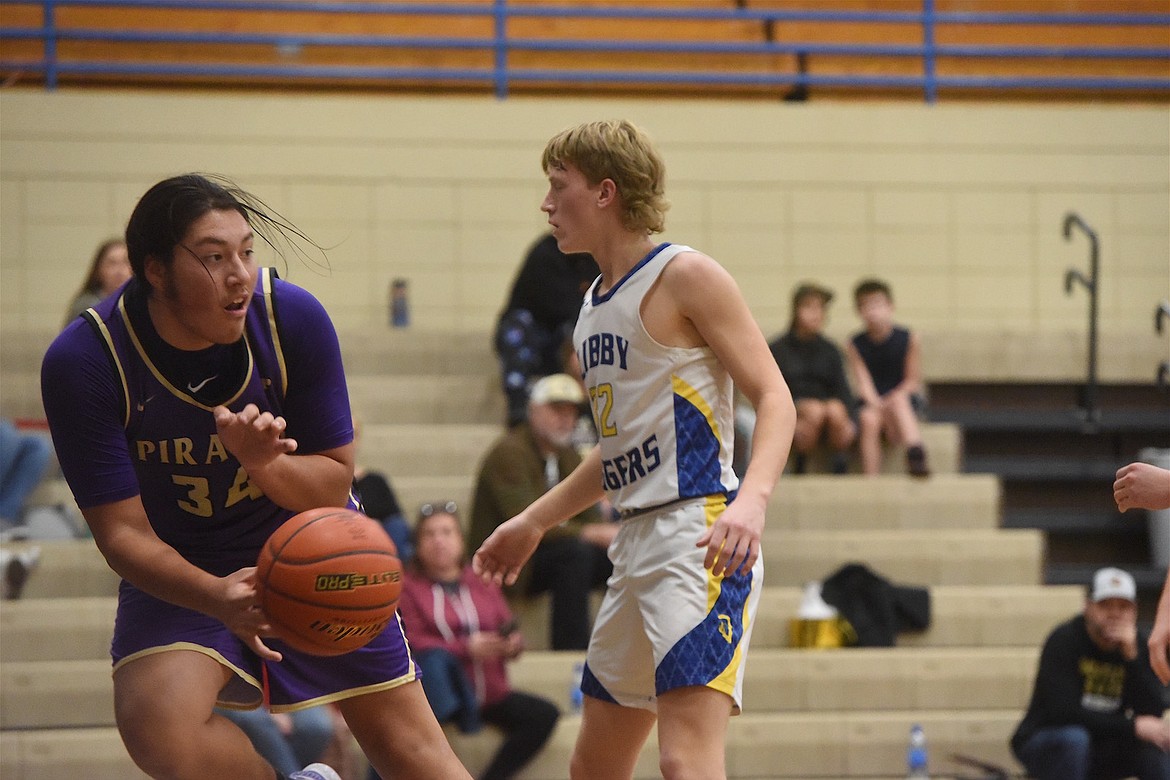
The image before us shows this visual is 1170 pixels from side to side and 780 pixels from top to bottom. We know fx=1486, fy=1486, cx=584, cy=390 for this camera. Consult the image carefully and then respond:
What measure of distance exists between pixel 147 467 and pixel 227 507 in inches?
7.6

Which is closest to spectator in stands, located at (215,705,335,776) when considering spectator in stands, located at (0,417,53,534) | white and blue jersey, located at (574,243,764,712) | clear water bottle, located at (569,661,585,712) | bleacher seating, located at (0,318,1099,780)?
bleacher seating, located at (0,318,1099,780)

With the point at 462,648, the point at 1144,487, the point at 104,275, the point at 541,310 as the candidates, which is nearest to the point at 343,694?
the point at 1144,487

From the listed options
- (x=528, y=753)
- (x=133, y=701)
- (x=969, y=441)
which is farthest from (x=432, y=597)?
(x=969, y=441)

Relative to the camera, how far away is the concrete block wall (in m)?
10.0

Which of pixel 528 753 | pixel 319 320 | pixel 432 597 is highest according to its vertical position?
pixel 319 320

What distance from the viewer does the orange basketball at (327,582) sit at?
2.99 metres

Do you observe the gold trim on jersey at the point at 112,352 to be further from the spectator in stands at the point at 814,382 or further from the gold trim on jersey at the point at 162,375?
the spectator in stands at the point at 814,382

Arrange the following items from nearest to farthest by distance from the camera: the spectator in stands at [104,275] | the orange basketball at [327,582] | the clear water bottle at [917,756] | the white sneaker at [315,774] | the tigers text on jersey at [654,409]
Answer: the orange basketball at [327,582] → the tigers text on jersey at [654,409] → the white sneaker at [315,774] → the clear water bottle at [917,756] → the spectator in stands at [104,275]

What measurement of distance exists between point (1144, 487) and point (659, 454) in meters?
1.14

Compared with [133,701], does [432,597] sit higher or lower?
lower

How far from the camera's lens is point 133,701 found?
10.1ft

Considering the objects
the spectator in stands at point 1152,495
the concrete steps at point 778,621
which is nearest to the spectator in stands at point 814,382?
the concrete steps at point 778,621

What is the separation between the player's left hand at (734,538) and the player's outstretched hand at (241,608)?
92 cm

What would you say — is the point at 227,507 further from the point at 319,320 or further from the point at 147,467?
the point at 319,320
